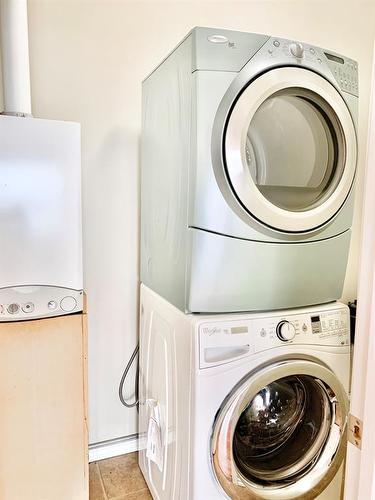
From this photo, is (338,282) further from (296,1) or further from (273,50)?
(296,1)

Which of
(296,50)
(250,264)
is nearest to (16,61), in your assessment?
(296,50)

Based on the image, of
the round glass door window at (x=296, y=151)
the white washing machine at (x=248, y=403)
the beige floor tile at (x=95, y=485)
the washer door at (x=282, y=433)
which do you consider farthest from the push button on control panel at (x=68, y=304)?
the beige floor tile at (x=95, y=485)

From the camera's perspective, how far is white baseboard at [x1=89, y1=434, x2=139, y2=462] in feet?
6.26

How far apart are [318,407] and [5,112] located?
1.59 meters

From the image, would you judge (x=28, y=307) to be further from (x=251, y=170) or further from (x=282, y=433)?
(x=282, y=433)

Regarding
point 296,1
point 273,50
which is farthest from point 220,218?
point 296,1

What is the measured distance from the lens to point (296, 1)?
6.93ft

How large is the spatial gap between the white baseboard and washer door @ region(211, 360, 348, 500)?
0.81 m

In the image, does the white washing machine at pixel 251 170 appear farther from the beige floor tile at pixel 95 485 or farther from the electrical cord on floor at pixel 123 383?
the beige floor tile at pixel 95 485

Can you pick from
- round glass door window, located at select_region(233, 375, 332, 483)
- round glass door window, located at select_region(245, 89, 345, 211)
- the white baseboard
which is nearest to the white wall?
the white baseboard

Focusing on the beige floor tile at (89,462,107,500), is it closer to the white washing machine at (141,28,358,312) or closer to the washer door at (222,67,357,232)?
the white washing machine at (141,28,358,312)

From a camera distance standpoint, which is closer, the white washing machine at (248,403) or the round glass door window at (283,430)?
the white washing machine at (248,403)

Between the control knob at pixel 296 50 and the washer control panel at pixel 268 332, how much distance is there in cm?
86

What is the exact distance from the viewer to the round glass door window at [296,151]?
1.32 m
